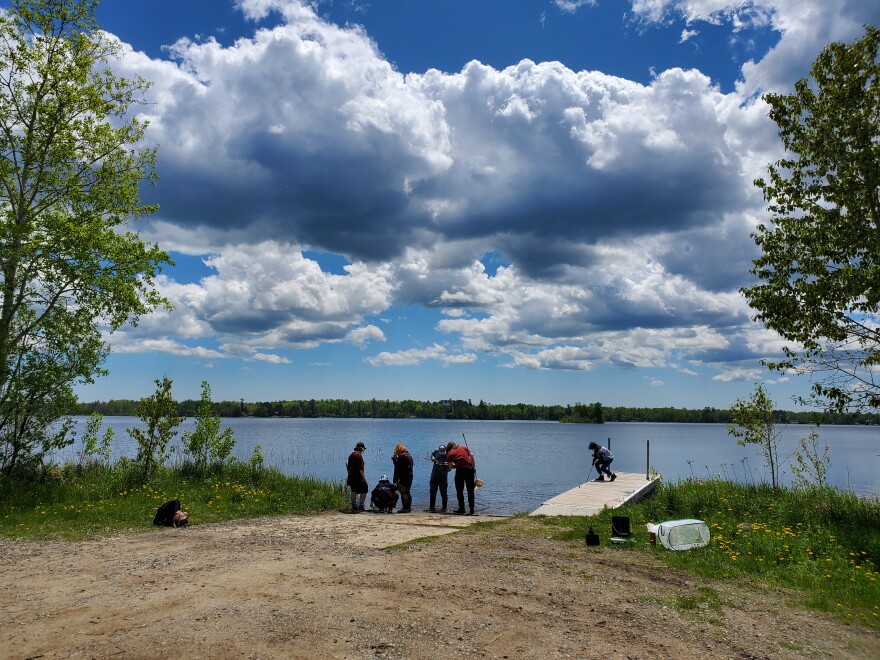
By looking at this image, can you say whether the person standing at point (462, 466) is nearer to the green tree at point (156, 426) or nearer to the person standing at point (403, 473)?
the person standing at point (403, 473)

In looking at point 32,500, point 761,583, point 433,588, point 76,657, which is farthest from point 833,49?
point 32,500

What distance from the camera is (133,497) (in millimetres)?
14125

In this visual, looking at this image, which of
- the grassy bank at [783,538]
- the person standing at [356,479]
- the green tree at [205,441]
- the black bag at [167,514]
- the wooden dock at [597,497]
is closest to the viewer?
the grassy bank at [783,538]

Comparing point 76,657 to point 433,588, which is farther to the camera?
point 433,588

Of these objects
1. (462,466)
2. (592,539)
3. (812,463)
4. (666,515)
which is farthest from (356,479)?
(812,463)

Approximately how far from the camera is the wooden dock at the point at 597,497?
46.4ft

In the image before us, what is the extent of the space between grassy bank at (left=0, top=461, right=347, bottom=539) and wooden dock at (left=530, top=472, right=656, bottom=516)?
594 centimetres

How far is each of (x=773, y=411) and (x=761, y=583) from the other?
11939 mm

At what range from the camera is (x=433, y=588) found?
6.95m

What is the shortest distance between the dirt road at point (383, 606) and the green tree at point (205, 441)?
26.3 feet

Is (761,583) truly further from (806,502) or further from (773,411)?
(773,411)

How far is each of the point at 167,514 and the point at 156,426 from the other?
5.28 m

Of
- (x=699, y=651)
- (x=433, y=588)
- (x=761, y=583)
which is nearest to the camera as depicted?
(x=699, y=651)

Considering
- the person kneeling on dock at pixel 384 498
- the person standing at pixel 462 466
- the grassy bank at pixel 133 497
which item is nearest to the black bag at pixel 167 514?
the grassy bank at pixel 133 497
